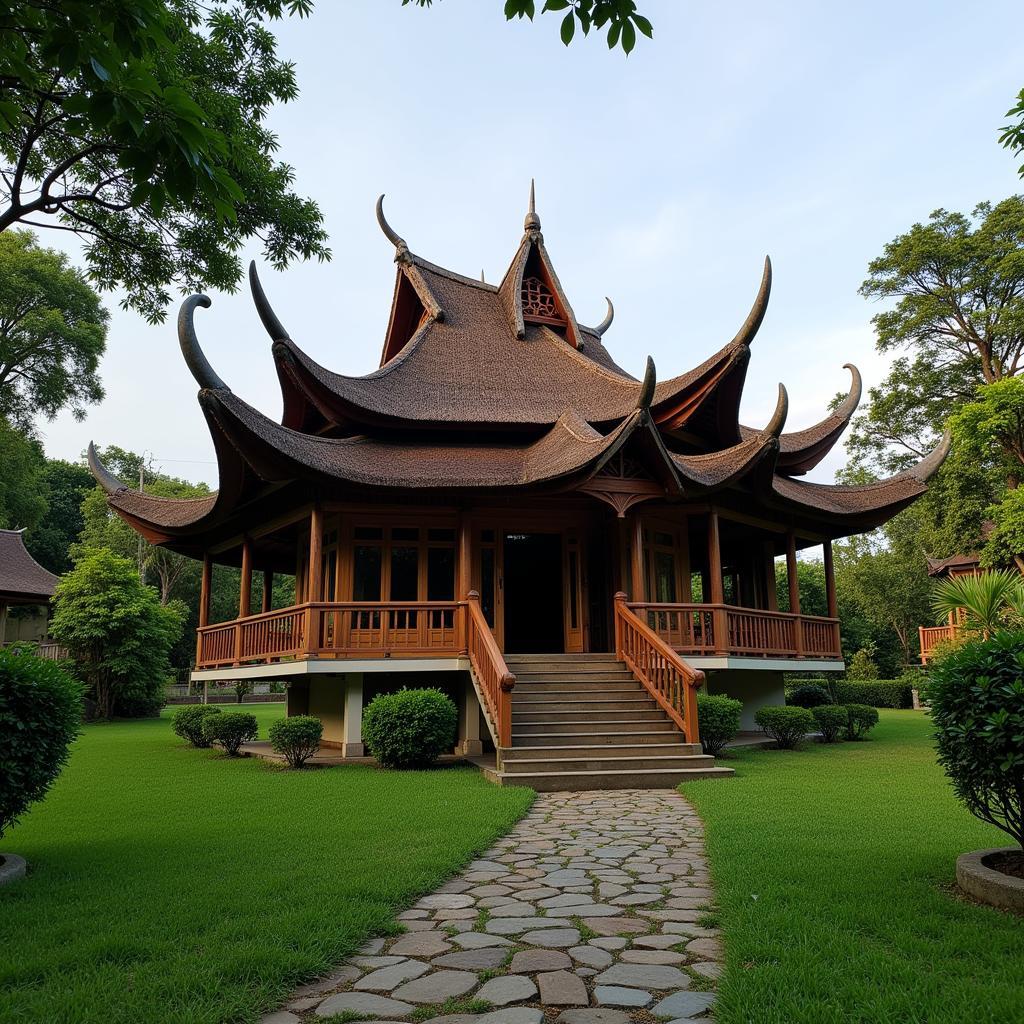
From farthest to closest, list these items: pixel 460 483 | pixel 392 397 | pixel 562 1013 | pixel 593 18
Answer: pixel 392 397, pixel 460 483, pixel 593 18, pixel 562 1013

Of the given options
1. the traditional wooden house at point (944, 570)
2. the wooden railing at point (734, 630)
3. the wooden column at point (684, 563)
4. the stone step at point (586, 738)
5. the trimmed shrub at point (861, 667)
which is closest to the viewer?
the stone step at point (586, 738)

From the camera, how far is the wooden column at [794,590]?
50.3 feet

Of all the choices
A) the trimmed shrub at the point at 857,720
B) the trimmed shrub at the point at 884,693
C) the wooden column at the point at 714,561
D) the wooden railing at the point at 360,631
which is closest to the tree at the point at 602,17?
the wooden railing at the point at 360,631

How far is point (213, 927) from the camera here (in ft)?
13.3

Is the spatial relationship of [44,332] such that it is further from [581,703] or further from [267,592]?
[581,703]

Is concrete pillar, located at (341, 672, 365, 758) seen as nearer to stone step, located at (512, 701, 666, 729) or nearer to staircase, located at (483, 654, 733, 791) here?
staircase, located at (483, 654, 733, 791)

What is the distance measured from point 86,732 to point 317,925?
1902cm

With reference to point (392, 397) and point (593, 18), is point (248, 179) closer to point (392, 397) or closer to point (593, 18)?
point (392, 397)

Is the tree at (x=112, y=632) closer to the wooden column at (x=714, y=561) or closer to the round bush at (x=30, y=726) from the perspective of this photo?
the wooden column at (x=714, y=561)

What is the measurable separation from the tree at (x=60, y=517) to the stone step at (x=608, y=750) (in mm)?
41832

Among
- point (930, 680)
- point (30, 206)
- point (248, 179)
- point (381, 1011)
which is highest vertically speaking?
point (248, 179)

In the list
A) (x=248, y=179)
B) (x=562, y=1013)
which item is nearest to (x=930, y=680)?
(x=562, y=1013)

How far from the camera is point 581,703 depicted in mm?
11328

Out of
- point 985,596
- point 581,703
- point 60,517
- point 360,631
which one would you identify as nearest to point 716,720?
point 581,703
